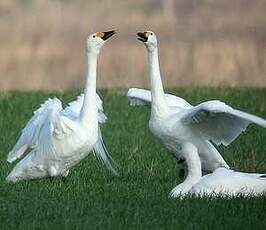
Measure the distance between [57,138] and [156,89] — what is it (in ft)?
3.54

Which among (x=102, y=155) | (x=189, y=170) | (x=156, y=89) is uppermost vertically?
(x=156, y=89)

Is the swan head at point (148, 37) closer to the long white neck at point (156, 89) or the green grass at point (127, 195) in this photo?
the long white neck at point (156, 89)

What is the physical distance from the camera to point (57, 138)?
38.8 feet

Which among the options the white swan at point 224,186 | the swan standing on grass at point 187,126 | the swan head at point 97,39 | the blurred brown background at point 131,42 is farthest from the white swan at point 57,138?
the blurred brown background at point 131,42

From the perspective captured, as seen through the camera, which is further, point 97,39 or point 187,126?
point 97,39

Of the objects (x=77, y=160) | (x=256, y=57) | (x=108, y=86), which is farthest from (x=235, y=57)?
(x=77, y=160)

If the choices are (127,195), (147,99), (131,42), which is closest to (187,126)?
(147,99)

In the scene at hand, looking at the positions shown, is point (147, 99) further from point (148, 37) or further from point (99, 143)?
point (148, 37)

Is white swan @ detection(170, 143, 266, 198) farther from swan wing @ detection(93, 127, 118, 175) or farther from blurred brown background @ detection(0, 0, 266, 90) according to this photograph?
blurred brown background @ detection(0, 0, 266, 90)

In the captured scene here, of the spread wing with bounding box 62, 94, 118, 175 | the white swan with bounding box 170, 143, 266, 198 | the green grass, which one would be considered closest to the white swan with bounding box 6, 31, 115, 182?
the green grass

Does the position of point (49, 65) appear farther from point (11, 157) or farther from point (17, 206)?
point (17, 206)

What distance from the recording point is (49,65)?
21203 mm

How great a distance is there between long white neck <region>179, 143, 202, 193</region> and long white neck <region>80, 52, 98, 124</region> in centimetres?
97

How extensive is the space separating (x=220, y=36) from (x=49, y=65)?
3460 millimetres
